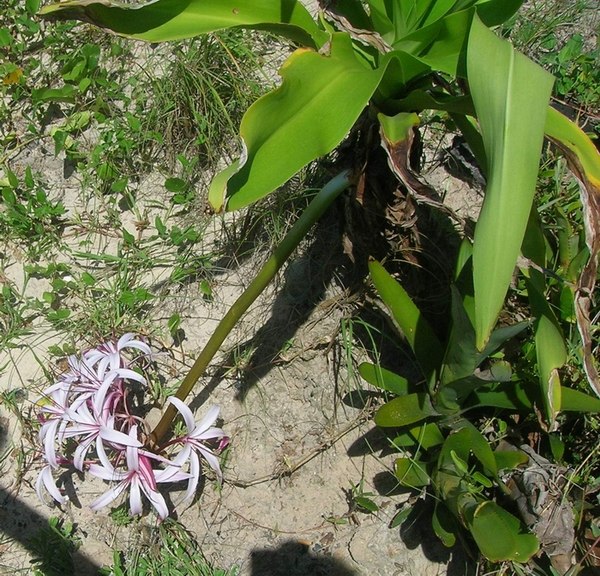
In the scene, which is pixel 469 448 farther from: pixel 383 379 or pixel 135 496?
pixel 135 496

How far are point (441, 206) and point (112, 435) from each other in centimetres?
89

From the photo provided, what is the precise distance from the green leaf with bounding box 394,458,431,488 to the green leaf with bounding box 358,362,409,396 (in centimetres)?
18

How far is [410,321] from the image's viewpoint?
1654 millimetres

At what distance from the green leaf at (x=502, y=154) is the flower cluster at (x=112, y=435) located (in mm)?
867

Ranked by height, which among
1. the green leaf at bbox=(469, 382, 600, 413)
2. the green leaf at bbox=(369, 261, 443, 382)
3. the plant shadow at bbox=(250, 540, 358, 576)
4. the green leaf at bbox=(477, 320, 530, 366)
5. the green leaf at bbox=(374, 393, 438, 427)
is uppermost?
the green leaf at bbox=(477, 320, 530, 366)

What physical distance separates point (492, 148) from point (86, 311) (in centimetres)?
138

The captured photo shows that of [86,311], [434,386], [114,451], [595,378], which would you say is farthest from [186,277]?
[595,378]

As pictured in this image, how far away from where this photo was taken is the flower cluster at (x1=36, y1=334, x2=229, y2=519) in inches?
62.7

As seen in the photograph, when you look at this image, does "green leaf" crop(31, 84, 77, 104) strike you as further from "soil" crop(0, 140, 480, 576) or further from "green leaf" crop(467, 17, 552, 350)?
"green leaf" crop(467, 17, 552, 350)

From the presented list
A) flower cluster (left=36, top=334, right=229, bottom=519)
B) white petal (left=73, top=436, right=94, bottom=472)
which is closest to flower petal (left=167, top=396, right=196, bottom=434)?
flower cluster (left=36, top=334, right=229, bottom=519)

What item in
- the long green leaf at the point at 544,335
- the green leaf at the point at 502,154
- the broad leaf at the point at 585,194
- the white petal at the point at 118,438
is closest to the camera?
the green leaf at the point at 502,154

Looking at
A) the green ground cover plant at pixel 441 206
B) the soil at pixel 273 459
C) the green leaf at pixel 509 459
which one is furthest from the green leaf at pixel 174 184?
the green leaf at pixel 509 459

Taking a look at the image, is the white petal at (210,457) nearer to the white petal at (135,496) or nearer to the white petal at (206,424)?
the white petal at (206,424)

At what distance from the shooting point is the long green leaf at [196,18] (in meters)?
1.25
